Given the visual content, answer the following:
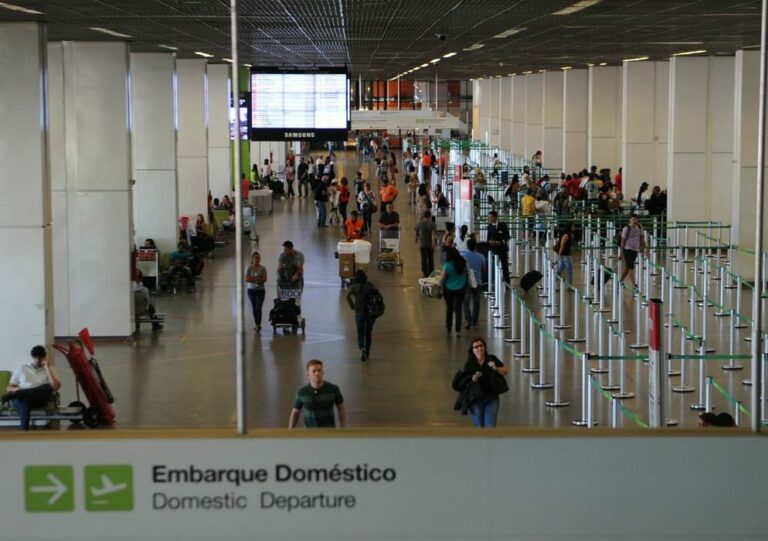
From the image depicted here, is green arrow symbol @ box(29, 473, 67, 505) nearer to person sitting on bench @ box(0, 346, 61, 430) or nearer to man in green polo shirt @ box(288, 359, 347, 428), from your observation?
man in green polo shirt @ box(288, 359, 347, 428)

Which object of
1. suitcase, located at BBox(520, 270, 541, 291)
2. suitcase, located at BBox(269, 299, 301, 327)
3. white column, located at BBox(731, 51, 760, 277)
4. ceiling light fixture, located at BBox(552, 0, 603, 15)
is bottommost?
suitcase, located at BBox(269, 299, 301, 327)

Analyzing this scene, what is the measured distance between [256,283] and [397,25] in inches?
174

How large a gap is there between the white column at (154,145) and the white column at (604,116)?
19.4 metres

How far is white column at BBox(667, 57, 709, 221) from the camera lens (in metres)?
30.4

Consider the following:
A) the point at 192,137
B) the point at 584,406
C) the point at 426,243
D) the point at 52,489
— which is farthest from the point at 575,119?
the point at 52,489

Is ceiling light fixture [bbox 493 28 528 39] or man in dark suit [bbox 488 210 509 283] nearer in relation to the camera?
ceiling light fixture [bbox 493 28 528 39]

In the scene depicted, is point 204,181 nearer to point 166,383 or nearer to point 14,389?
point 166,383

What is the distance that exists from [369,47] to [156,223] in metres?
5.58

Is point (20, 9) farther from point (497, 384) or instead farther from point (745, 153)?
point (745, 153)

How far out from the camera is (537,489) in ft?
26.1

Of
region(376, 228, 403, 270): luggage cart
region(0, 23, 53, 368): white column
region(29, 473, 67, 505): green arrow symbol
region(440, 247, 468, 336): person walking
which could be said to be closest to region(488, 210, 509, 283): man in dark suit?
region(376, 228, 403, 270): luggage cart

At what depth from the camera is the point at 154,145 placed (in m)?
26.2

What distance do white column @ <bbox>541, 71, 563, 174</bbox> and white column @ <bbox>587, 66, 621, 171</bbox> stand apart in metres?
6.21

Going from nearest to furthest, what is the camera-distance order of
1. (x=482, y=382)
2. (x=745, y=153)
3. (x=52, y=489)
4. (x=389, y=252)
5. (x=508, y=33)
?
(x=52, y=489)
(x=482, y=382)
(x=508, y=33)
(x=745, y=153)
(x=389, y=252)
